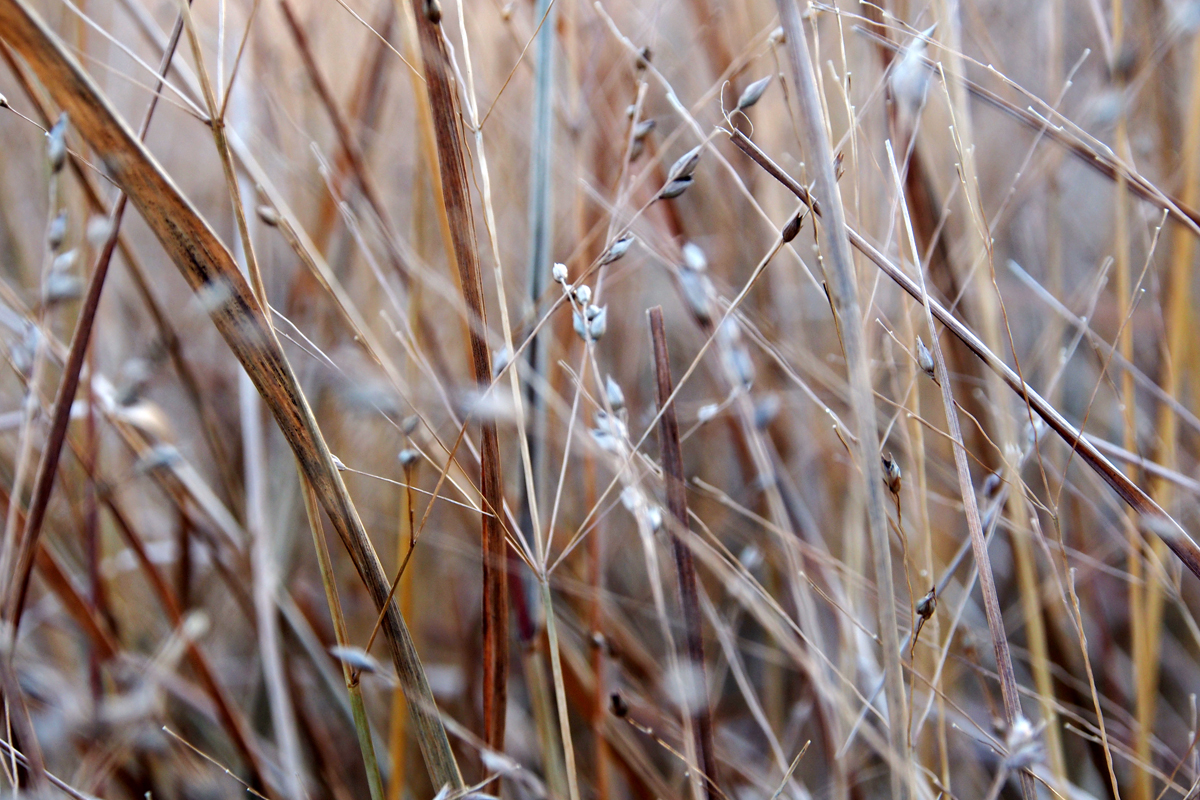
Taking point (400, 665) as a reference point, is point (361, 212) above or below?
above

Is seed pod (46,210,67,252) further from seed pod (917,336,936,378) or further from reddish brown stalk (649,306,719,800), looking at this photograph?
seed pod (917,336,936,378)

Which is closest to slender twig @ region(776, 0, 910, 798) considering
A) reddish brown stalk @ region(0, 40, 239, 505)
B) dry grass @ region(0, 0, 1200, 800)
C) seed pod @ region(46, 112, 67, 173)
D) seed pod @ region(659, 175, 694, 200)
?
dry grass @ region(0, 0, 1200, 800)

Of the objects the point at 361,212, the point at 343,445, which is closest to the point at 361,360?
the point at 361,212

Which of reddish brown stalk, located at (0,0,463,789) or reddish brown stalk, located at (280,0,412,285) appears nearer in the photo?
reddish brown stalk, located at (0,0,463,789)

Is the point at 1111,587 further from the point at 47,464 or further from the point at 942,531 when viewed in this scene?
the point at 47,464

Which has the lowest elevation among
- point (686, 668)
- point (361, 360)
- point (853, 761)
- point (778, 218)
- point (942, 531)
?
point (853, 761)

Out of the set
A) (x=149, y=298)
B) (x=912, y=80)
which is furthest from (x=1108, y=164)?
(x=149, y=298)
